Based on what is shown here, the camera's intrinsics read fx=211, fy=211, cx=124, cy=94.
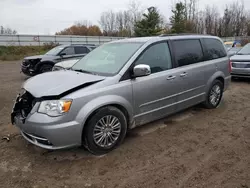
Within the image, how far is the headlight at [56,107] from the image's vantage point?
2777 mm

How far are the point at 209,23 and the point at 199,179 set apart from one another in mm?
60434

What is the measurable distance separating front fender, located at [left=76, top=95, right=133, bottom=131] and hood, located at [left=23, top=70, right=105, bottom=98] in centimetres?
29

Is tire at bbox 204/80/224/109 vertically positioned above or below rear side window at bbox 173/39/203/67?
below

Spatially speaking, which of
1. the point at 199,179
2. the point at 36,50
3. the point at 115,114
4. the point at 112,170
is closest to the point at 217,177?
the point at 199,179

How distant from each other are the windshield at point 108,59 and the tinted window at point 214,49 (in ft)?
6.48

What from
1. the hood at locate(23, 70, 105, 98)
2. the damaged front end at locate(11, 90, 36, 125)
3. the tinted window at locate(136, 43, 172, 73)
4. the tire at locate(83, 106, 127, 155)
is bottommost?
the tire at locate(83, 106, 127, 155)

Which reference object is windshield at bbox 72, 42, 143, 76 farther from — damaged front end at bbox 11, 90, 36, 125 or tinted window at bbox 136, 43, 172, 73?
damaged front end at bbox 11, 90, 36, 125

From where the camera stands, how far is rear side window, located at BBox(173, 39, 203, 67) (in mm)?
4145

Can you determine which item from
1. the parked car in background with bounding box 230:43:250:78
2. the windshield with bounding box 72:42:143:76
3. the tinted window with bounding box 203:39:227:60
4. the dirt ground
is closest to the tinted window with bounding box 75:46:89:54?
the windshield with bounding box 72:42:143:76

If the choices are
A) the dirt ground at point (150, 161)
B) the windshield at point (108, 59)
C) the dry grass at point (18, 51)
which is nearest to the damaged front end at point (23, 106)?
the dirt ground at point (150, 161)

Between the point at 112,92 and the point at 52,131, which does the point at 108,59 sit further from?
the point at 52,131

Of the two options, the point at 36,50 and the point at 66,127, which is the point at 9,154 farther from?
the point at 36,50

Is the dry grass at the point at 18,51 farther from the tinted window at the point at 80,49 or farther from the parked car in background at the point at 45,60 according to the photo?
the tinted window at the point at 80,49

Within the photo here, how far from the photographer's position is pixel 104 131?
3.16 meters
